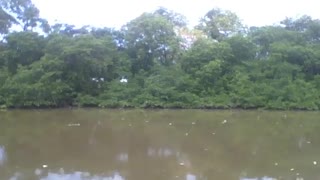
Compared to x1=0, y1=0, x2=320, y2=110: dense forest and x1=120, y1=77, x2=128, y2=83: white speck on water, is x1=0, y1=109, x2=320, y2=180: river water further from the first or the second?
x1=120, y1=77, x2=128, y2=83: white speck on water

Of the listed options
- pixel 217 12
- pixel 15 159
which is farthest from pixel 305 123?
pixel 217 12

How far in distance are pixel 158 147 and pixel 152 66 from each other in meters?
12.4

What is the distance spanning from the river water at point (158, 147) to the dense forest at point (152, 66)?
3.48 m

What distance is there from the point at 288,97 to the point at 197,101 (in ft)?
13.6

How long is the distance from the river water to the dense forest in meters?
3.48

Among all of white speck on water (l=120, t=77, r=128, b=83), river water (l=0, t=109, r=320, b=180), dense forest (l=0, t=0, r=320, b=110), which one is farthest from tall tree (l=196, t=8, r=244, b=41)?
river water (l=0, t=109, r=320, b=180)

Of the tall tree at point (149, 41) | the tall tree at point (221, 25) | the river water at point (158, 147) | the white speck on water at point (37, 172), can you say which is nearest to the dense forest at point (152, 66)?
the tall tree at point (149, 41)

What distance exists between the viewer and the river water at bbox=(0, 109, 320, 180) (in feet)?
24.7

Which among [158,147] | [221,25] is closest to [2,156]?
[158,147]

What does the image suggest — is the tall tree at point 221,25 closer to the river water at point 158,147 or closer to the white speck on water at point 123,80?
the white speck on water at point 123,80

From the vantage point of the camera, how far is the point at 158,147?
32.5ft

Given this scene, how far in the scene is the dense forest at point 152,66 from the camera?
63.5 ft

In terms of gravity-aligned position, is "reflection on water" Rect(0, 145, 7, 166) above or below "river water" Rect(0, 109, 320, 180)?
below

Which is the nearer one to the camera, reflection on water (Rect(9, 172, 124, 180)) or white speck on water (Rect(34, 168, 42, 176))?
reflection on water (Rect(9, 172, 124, 180))
